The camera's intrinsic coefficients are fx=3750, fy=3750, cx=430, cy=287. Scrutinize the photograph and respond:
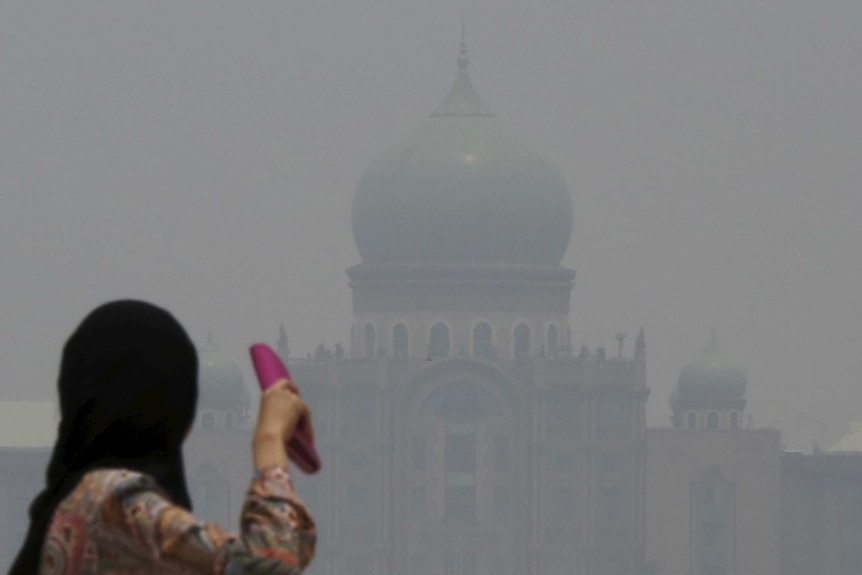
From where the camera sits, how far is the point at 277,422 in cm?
461

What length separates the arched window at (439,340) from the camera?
8800cm

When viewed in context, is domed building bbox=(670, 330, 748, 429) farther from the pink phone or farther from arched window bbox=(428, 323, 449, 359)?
the pink phone

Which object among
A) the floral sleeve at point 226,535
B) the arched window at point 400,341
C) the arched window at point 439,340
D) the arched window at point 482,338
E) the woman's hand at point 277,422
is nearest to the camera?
the floral sleeve at point 226,535

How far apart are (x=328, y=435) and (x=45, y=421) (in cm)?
972

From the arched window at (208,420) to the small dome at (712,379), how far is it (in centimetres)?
1128

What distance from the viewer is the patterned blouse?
4.46 meters

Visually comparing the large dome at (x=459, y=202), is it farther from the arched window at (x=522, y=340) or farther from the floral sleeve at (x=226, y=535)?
the floral sleeve at (x=226, y=535)

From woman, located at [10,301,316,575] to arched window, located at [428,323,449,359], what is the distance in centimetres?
8296

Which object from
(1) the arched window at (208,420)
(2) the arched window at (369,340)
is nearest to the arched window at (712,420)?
(2) the arched window at (369,340)

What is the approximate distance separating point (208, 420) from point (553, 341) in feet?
27.8

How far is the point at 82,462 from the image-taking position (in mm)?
4641

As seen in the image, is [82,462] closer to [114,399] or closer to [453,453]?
[114,399]

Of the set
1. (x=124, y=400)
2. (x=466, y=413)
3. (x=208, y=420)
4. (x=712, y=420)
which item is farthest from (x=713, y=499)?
(x=124, y=400)

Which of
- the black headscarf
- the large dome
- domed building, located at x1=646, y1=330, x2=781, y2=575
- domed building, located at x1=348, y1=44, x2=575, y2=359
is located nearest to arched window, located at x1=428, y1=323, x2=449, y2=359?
domed building, located at x1=348, y1=44, x2=575, y2=359
